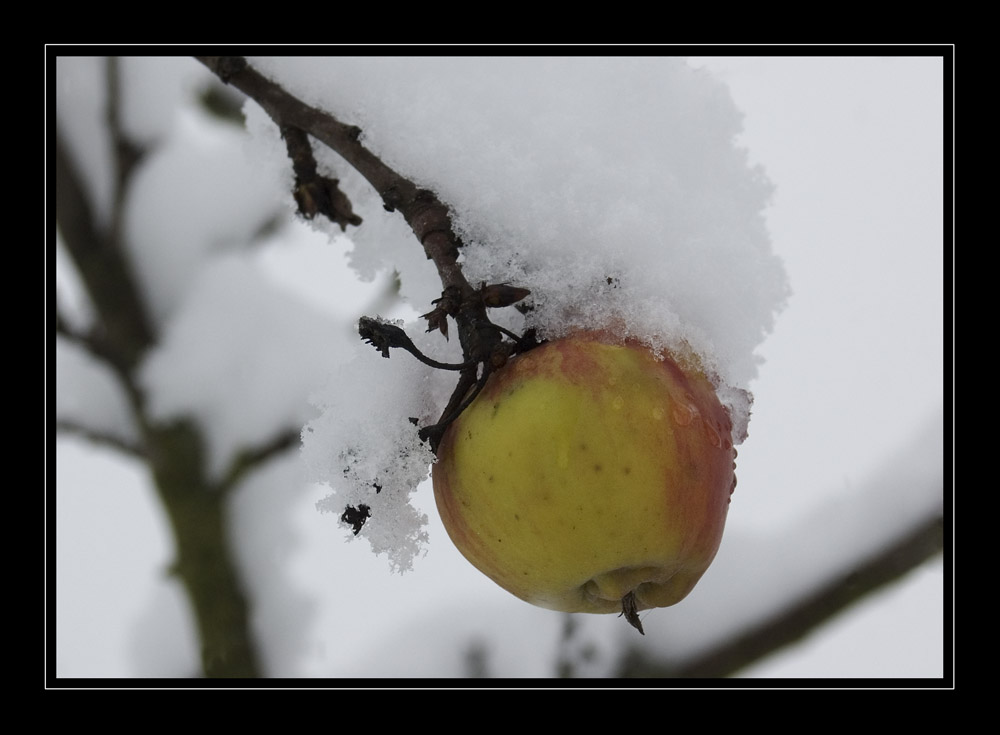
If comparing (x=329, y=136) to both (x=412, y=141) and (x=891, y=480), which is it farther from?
(x=891, y=480)

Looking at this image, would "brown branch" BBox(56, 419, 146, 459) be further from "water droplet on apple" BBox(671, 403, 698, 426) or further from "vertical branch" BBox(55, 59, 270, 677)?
"water droplet on apple" BBox(671, 403, 698, 426)

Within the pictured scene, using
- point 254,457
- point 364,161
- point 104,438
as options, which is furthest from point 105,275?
point 364,161

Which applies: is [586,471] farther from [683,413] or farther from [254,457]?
[254,457]

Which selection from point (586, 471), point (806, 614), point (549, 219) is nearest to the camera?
point (586, 471)

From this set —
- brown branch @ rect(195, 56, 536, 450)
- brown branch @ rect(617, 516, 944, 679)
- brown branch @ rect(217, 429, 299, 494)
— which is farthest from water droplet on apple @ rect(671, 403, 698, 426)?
brown branch @ rect(217, 429, 299, 494)

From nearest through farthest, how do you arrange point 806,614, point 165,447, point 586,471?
1. point 586,471
2. point 806,614
3. point 165,447

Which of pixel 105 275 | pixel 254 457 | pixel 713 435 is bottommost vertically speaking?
pixel 713 435
